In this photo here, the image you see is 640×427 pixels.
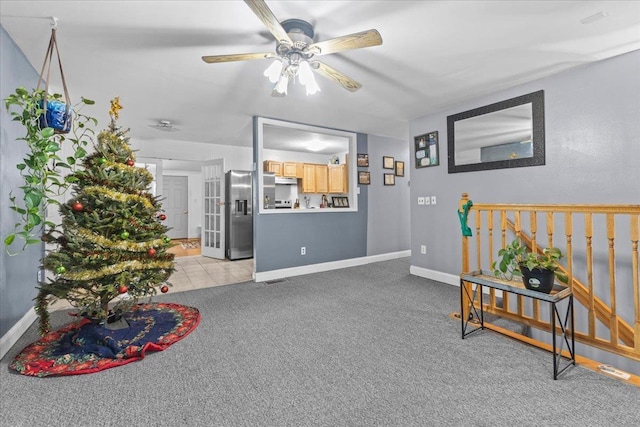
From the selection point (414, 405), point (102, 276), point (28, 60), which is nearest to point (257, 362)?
point (414, 405)

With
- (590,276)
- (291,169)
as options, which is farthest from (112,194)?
(291,169)

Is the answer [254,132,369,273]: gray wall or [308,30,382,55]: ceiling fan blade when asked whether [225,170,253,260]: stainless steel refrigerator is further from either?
[308,30,382,55]: ceiling fan blade

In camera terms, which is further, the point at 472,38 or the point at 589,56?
the point at 589,56

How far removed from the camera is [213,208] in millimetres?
5660

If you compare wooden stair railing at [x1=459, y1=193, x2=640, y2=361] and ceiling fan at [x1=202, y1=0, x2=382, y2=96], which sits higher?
ceiling fan at [x1=202, y1=0, x2=382, y2=96]

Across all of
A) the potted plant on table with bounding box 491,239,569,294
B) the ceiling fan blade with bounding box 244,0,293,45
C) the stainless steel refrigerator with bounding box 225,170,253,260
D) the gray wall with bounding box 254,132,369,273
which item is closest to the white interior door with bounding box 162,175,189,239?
the stainless steel refrigerator with bounding box 225,170,253,260

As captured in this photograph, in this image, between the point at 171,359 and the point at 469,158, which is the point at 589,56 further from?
the point at 171,359

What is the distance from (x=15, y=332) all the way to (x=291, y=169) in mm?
4899

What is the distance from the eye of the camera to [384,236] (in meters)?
5.17

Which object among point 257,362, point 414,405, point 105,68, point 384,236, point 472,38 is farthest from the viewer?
point 384,236

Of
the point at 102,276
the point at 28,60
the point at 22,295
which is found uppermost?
the point at 28,60

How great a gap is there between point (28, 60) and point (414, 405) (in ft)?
12.6

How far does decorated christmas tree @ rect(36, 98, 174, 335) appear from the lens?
1934 millimetres

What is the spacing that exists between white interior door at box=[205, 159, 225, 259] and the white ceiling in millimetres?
2095
